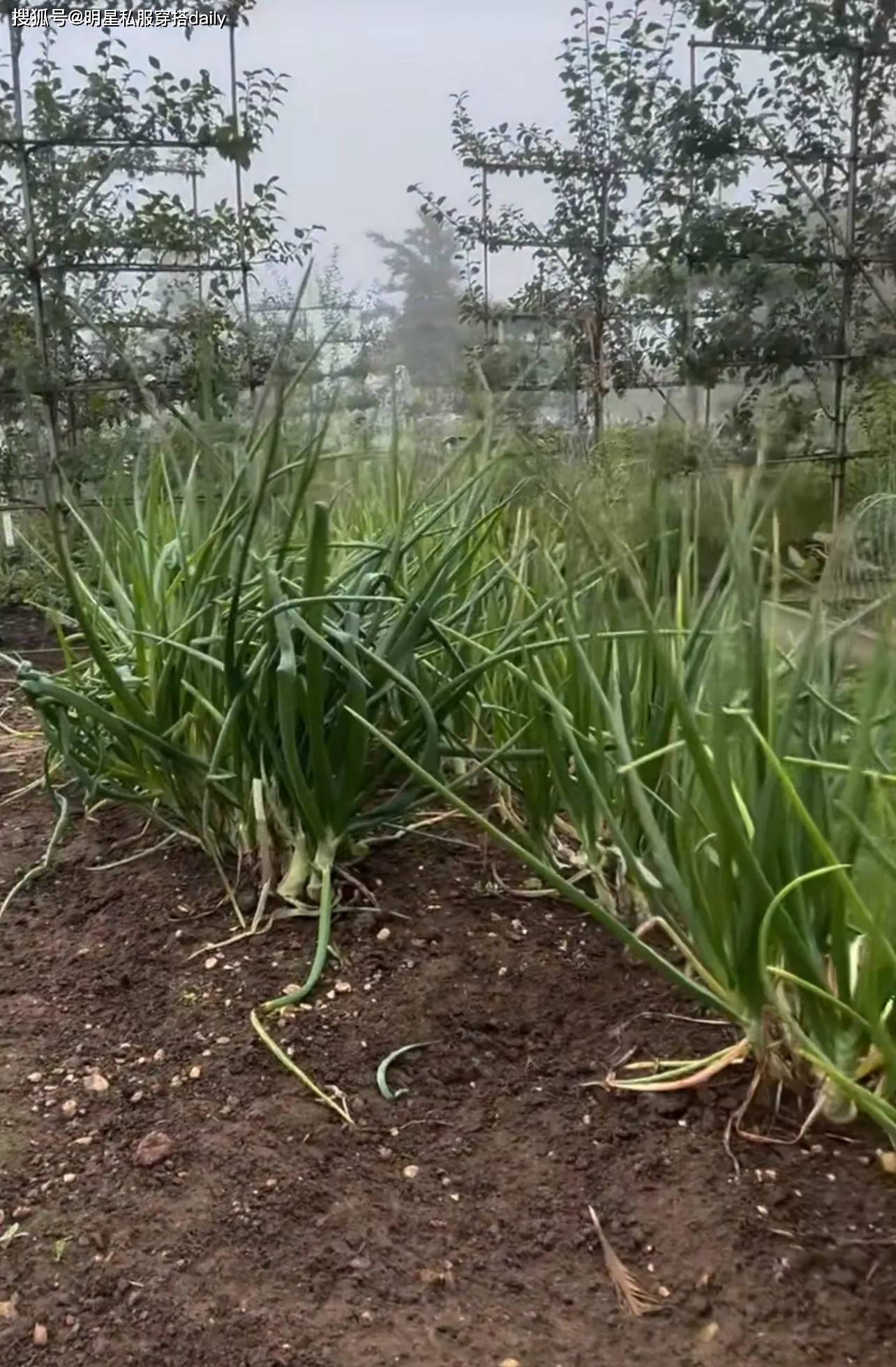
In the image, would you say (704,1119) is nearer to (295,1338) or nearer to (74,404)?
(295,1338)

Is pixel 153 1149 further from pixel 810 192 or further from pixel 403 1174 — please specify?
pixel 810 192

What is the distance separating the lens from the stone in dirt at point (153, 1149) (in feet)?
1.82

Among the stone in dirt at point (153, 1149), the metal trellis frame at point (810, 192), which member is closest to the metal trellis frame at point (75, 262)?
the metal trellis frame at point (810, 192)

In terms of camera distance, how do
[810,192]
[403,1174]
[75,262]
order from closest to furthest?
[403,1174], [75,262], [810,192]

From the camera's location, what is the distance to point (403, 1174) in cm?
54


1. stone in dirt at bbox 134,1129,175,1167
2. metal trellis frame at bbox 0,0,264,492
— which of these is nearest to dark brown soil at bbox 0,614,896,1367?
stone in dirt at bbox 134,1129,175,1167

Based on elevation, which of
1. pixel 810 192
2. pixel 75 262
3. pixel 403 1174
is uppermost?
pixel 810 192

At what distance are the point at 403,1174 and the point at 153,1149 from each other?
125 millimetres

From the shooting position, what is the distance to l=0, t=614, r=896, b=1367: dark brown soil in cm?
45

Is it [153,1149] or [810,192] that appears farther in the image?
[810,192]

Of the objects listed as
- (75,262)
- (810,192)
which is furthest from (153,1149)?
(810,192)

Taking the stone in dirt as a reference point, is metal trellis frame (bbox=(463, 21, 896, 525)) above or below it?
above

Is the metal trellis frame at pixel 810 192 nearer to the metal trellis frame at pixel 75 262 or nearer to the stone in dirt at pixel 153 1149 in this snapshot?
the metal trellis frame at pixel 75 262

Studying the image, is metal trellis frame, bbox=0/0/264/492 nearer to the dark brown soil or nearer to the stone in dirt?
the dark brown soil
